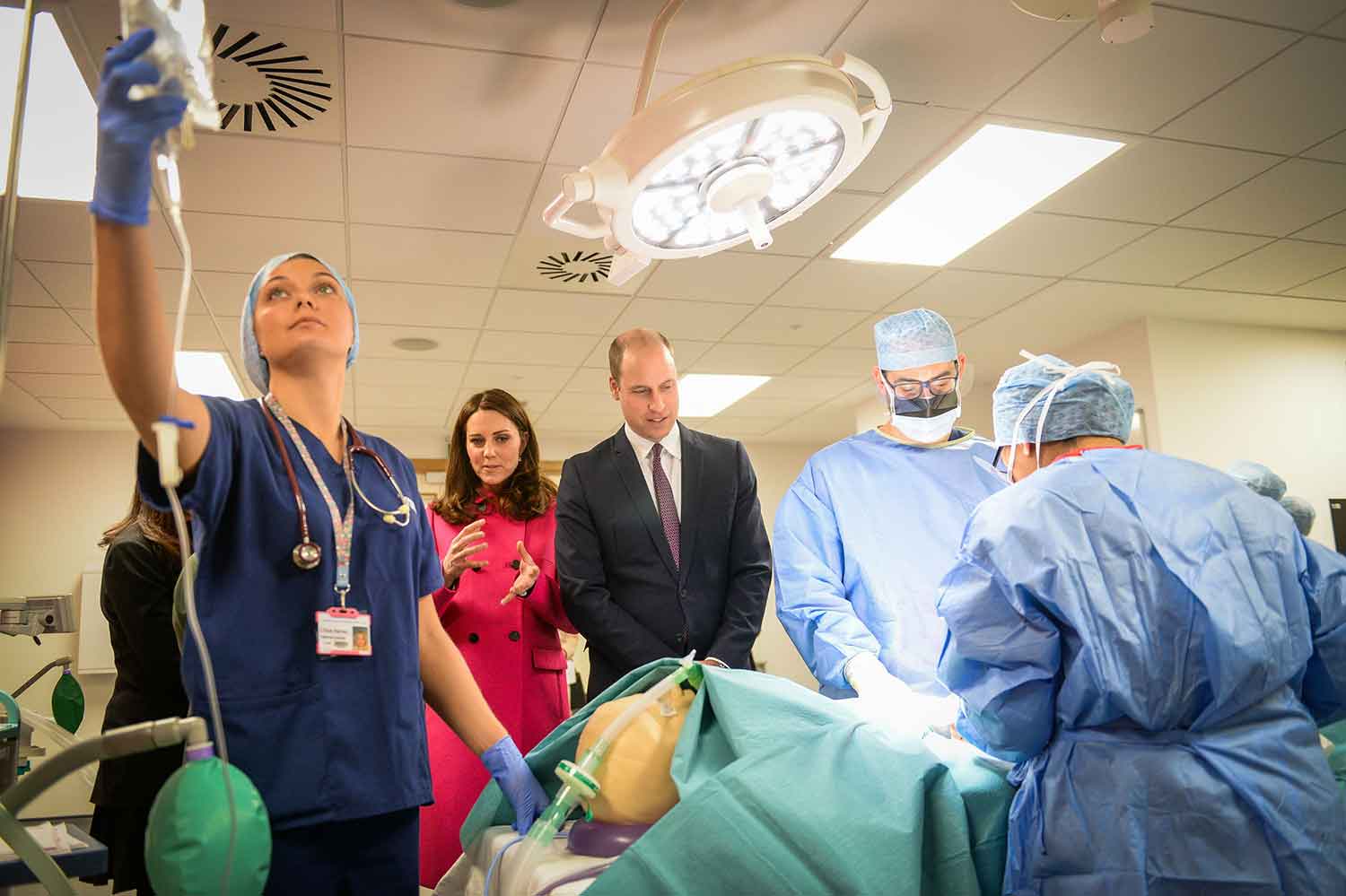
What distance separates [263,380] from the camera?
133 cm

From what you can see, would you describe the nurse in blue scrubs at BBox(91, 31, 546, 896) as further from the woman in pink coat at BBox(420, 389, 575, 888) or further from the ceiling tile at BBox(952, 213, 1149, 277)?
the ceiling tile at BBox(952, 213, 1149, 277)

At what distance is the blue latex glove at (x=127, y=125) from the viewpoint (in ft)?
2.69

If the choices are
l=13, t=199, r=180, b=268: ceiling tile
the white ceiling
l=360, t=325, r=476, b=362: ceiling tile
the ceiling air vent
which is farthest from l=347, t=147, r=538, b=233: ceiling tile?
l=360, t=325, r=476, b=362: ceiling tile

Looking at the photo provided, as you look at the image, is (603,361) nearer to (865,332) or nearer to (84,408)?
(865,332)

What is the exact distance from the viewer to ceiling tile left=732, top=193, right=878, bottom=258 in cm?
399

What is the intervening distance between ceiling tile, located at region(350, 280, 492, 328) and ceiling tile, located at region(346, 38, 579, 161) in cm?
144

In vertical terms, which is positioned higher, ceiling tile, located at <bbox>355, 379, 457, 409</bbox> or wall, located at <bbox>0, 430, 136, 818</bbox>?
ceiling tile, located at <bbox>355, 379, 457, 409</bbox>

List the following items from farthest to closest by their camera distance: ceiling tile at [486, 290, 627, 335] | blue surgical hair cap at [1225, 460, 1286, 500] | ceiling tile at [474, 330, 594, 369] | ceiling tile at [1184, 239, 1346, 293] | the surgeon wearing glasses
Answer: ceiling tile at [474, 330, 594, 369], ceiling tile at [486, 290, 627, 335], ceiling tile at [1184, 239, 1346, 293], blue surgical hair cap at [1225, 460, 1286, 500], the surgeon wearing glasses

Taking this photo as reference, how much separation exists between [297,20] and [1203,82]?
9.71 ft

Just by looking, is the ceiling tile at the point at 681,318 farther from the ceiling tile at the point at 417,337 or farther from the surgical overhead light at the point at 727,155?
the surgical overhead light at the point at 727,155

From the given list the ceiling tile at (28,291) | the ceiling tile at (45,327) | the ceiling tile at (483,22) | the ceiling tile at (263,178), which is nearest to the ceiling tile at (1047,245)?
the ceiling tile at (483,22)

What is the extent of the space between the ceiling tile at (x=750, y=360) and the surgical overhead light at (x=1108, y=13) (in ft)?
11.9

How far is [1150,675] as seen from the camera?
4.36 feet

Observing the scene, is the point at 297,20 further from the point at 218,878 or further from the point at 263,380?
the point at 218,878
